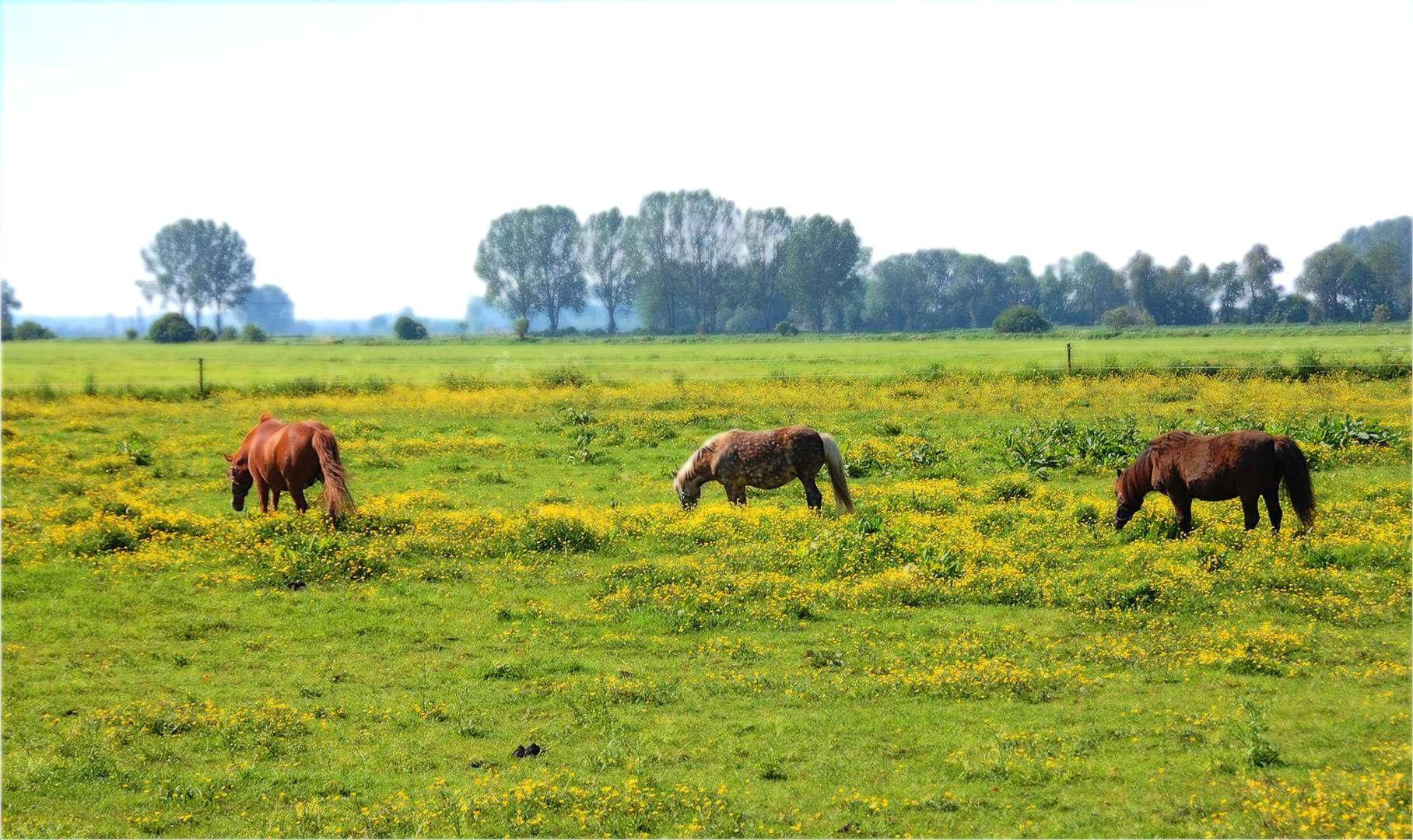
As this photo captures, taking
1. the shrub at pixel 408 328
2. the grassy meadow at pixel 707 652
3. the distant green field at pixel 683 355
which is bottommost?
the grassy meadow at pixel 707 652

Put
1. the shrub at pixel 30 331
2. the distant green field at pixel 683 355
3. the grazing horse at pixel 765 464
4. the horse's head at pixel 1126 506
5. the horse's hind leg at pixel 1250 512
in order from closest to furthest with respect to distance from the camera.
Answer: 1. the horse's hind leg at pixel 1250 512
2. the horse's head at pixel 1126 506
3. the grazing horse at pixel 765 464
4. the distant green field at pixel 683 355
5. the shrub at pixel 30 331

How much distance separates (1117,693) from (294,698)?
8797 millimetres

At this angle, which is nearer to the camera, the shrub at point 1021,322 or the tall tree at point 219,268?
the shrub at point 1021,322

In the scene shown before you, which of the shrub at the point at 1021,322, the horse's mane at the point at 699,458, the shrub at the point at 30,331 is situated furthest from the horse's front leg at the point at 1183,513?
the shrub at the point at 30,331

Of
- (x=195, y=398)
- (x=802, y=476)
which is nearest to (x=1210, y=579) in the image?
(x=802, y=476)

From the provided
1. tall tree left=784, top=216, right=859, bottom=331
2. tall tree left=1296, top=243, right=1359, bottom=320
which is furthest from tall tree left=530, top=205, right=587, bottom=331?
tall tree left=1296, top=243, right=1359, bottom=320

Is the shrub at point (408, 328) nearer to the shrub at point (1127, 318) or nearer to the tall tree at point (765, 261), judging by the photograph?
the tall tree at point (765, 261)

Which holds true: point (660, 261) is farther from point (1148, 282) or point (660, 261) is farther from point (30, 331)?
point (30, 331)

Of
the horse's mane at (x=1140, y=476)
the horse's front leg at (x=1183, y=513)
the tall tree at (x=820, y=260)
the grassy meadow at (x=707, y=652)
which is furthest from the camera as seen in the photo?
the tall tree at (x=820, y=260)

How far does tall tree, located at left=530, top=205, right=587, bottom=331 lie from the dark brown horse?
10091cm

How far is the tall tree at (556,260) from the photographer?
11362cm

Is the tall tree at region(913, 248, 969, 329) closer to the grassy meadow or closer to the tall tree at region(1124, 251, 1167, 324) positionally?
the tall tree at region(1124, 251, 1167, 324)

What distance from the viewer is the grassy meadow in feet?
29.8

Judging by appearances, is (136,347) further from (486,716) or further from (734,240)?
(486,716)
